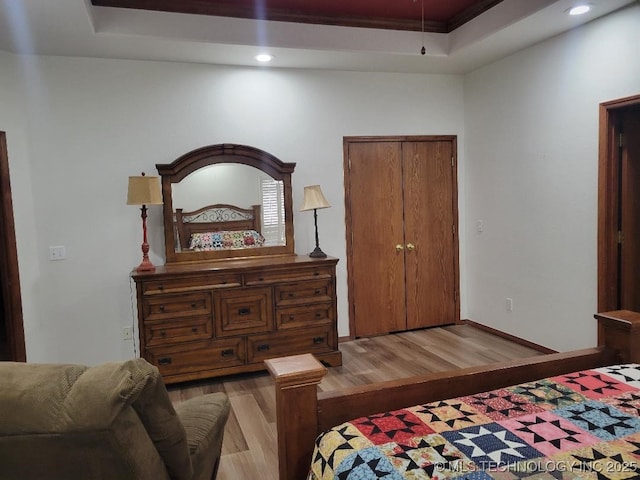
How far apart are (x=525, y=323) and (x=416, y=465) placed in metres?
3.42

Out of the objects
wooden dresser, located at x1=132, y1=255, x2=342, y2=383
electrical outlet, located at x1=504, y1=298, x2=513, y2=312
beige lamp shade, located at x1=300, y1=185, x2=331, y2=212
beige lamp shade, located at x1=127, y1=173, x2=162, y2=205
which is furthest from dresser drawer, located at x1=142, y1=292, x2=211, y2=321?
electrical outlet, located at x1=504, y1=298, x2=513, y2=312

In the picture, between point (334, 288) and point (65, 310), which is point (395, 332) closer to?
point (334, 288)

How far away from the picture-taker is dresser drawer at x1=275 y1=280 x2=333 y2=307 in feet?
12.5

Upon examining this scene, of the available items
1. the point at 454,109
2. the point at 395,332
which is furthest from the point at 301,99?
the point at 395,332

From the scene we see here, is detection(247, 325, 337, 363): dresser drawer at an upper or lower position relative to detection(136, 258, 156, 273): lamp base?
lower

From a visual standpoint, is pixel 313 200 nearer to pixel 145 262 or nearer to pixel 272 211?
pixel 272 211

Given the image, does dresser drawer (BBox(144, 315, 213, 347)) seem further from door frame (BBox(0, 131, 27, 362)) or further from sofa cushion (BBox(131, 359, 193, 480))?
sofa cushion (BBox(131, 359, 193, 480))

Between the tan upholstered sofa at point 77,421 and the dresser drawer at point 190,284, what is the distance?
2.34m

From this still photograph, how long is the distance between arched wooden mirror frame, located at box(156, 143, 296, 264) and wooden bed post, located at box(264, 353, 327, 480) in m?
2.56

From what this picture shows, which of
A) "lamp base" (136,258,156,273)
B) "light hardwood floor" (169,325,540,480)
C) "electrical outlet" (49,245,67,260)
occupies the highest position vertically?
"electrical outlet" (49,245,67,260)

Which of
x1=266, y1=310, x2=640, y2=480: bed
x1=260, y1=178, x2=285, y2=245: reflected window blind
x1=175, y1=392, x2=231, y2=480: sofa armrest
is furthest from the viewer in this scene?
x1=260, y1=178, x2=285, y2=245: reflected window blind

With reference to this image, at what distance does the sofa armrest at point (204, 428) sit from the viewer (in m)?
1.59

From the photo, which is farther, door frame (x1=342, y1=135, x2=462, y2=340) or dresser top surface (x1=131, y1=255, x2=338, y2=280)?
door frame (x1=342, y1=135, x2=462, y2=340)

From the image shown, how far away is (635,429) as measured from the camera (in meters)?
1.49
